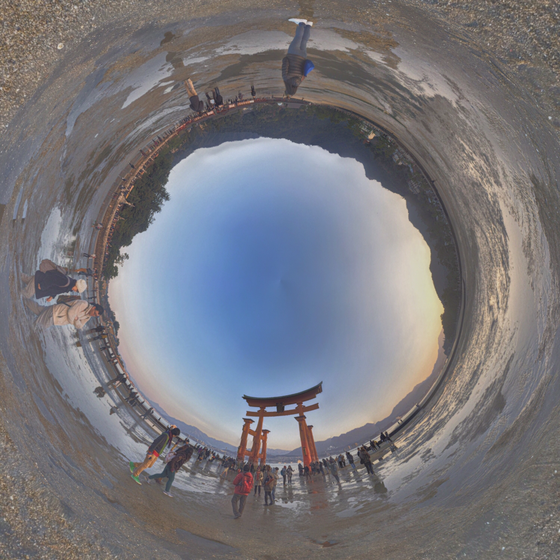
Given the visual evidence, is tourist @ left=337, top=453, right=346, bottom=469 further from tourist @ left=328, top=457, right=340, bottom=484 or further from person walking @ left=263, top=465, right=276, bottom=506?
person walking @ left=263, top=465, right=276, bottom=506

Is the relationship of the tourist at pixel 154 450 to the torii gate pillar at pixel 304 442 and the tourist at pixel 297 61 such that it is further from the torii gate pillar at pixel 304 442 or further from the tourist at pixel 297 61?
the tourist at pixel 297 61

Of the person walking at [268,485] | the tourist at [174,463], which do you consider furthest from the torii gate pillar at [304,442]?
the tourist at [174,463]

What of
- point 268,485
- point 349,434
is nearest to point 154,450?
point 268,485

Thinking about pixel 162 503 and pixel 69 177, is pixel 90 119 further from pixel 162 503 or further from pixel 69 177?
pixel 162 503

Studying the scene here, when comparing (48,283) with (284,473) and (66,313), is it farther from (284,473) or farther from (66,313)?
(284,473)

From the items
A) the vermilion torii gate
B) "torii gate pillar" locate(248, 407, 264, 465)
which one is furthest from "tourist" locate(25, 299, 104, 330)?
"torii gate pillar" locate(248, 407, 264, 465)

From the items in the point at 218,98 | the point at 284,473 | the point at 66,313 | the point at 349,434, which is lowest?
the point at 284,473

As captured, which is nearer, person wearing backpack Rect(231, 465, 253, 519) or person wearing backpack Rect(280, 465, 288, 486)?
person wearing backpack Rect(231, 465, 253, 519)
